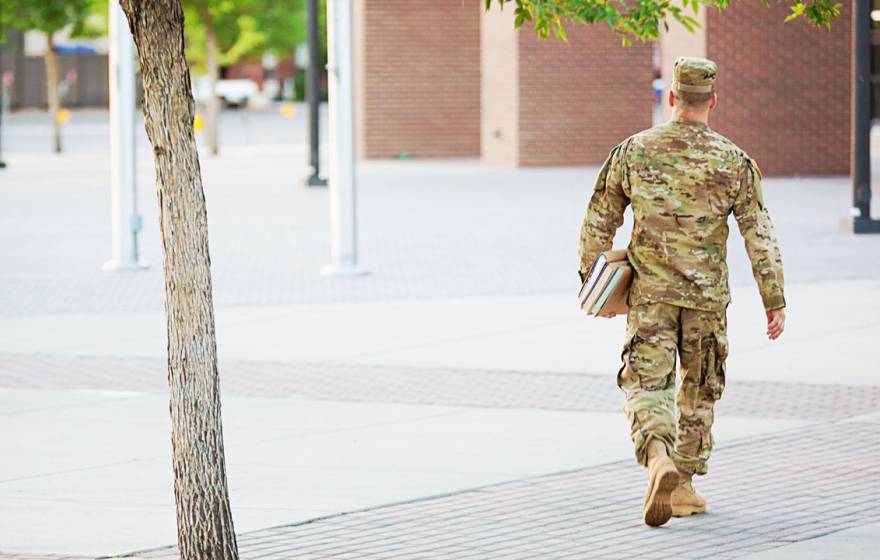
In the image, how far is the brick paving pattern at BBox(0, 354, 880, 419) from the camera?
9.59 metres

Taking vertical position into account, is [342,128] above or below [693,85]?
below

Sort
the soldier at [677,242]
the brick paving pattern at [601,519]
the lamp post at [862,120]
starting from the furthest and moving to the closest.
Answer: the lamp post at [862,120] → the soldier at [677,242] → the brick paving pattern at [601,519]

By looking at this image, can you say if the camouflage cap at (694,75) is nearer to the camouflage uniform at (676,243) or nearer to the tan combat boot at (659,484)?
the camouflage uniform at (676,243)

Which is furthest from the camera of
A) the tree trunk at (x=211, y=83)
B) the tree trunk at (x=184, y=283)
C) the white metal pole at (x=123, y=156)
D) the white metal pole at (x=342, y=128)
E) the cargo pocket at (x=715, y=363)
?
the tree trunk at (x=211, y=83)

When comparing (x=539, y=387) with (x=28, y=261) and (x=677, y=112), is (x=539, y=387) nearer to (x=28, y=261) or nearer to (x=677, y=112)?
(x=677, y=112)

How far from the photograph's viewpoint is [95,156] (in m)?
39.0

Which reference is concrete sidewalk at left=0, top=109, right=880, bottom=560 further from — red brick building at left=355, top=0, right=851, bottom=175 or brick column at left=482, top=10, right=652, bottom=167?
brick column at left=482, top=10, right=652, bottom=167

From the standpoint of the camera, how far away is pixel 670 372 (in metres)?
6.74

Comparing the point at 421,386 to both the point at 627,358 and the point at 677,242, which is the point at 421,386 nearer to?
the point at 627,358

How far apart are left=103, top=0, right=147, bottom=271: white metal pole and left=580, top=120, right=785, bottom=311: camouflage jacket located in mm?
10397

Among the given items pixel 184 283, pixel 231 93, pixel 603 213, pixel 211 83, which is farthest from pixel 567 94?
pixel 231 93

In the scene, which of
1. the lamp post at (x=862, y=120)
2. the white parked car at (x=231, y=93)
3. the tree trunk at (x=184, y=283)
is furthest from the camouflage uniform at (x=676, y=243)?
the white parked car at (x=231, y=93)

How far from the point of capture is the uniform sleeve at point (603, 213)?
677 cm

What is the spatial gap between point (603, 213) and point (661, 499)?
1.09 m
